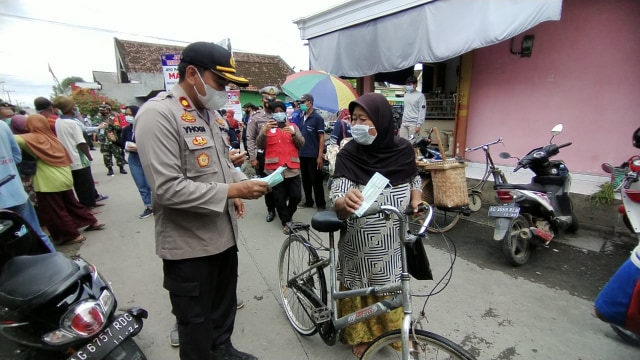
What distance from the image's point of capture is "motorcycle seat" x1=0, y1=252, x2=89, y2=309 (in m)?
1.48

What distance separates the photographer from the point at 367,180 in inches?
73.2

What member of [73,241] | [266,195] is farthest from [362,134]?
[73,241]

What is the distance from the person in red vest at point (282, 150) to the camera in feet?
14.4

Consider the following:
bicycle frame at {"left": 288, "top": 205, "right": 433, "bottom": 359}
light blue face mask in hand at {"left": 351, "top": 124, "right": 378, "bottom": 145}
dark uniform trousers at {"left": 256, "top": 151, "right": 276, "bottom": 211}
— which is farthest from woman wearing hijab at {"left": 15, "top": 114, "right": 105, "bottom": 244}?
light blue face mask in hand at {"left": 351, "top": 124, "right": 378, "bottom": 145}

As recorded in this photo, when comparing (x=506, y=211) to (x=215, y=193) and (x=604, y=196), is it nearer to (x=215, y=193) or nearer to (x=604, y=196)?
(x=604, y=196)

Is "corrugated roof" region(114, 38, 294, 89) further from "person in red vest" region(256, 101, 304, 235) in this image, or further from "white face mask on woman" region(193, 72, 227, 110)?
"white face mask on woman" region(193, 72, 227, 110)

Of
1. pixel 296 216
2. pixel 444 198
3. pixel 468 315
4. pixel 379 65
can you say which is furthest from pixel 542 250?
pixel 379 65

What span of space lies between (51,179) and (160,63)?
23.1m

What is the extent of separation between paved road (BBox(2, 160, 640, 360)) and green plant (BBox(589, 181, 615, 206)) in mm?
558

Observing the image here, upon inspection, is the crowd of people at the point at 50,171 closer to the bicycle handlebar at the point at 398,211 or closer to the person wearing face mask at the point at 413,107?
the bicycle handlebar at the point at 398,211

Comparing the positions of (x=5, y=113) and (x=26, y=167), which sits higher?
(x=5, y=113)

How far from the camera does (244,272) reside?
343 centimetres

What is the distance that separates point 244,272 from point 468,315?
217 cm

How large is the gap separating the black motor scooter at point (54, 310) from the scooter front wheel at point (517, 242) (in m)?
3.22
